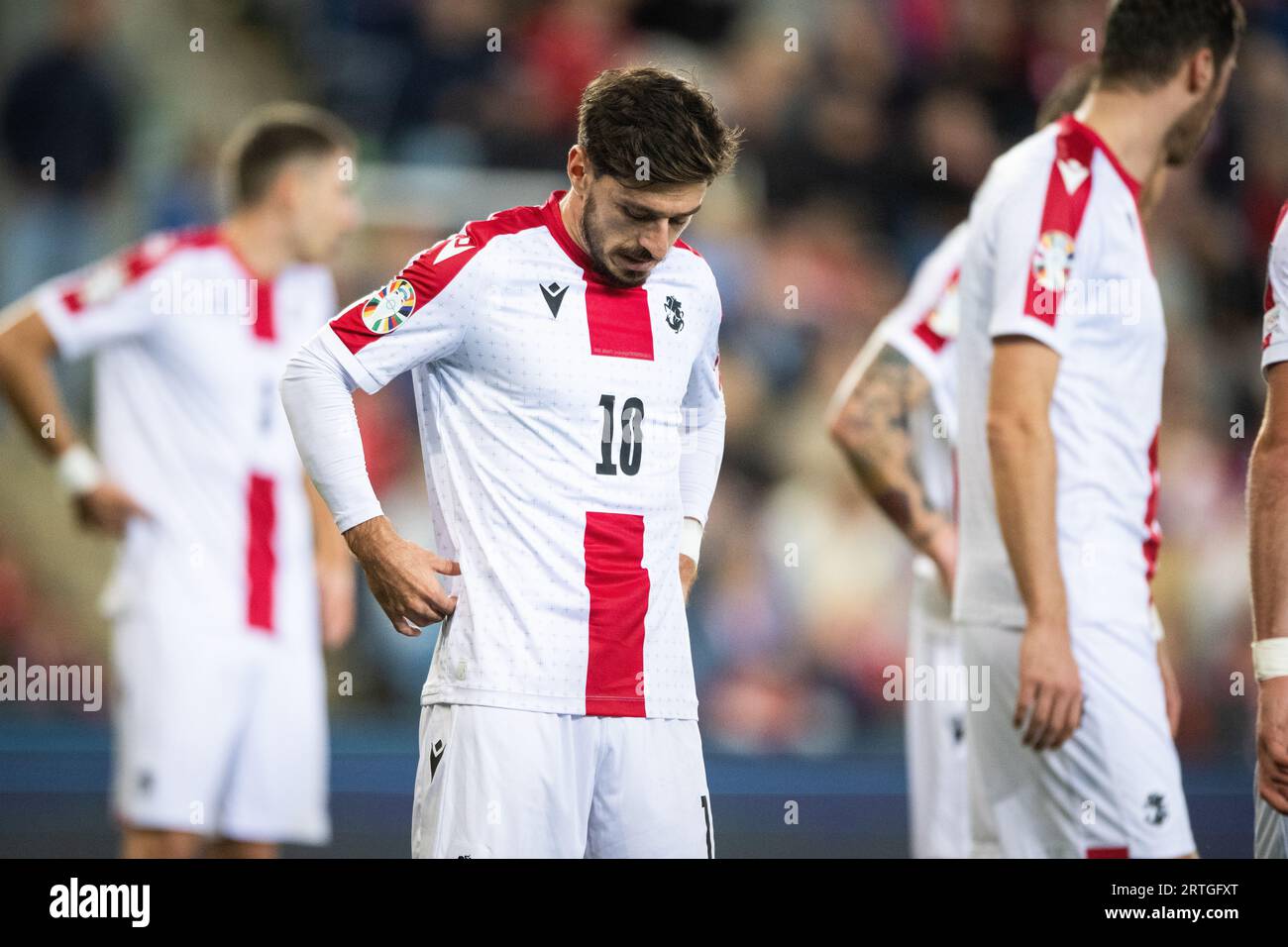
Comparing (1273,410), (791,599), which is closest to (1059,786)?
(1273,410)

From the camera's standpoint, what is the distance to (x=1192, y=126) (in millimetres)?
3828

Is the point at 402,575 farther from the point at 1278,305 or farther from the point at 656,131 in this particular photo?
the point at 1278,305

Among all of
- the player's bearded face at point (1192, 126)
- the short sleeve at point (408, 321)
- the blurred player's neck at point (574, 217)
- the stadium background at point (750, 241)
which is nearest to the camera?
the short sleeve at point (408, 321)

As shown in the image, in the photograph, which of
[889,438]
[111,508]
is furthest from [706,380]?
[111,508]

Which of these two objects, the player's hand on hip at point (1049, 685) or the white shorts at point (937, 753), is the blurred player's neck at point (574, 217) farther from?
the white shorts at point (937, 753)

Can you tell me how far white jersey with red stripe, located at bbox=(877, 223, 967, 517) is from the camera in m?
4.95

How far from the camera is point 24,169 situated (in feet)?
27.2

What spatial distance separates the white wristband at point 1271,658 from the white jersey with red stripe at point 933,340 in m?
1.93

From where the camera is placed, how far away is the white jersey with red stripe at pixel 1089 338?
11.6 ft

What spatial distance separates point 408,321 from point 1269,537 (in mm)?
1606

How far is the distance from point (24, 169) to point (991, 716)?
6352 millimetres

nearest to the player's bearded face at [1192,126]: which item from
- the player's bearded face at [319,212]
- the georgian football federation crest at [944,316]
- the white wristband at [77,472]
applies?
the georgian football federation crest at [944,316]

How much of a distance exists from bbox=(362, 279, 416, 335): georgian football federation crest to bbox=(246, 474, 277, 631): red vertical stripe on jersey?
8.89ft
